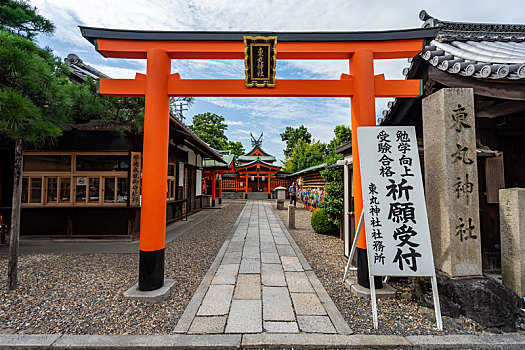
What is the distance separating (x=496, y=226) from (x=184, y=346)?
5.33 metres

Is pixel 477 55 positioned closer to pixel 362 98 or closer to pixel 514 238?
pixel 362 98

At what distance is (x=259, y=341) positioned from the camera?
2.37 metres

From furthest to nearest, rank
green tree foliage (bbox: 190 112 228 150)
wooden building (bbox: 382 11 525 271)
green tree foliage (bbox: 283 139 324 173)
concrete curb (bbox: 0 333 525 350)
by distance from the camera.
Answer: green tree foliage (bbox: 190 112 228 150) < green tree foliage (bbox: 283 139 324 173) < wooden building (bbox: 382 11 525 271) < concrete curb (bbox: 0 333 525 350)

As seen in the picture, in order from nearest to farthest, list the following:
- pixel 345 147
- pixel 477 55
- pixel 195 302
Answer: pixel 195 302
pixel 477 55
pixel 345 147

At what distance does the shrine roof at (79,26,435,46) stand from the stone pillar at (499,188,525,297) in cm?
253

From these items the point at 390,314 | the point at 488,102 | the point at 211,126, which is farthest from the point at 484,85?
the point at 211,126

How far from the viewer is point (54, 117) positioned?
357cm

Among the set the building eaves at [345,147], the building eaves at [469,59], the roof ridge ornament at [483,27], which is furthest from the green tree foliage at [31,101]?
the roof ridge ornament at [483,27]

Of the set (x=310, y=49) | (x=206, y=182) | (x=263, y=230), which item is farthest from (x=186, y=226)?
(x=206, y=182)

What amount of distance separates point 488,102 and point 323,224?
4967 millimetres

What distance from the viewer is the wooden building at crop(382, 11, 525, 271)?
3104 mm

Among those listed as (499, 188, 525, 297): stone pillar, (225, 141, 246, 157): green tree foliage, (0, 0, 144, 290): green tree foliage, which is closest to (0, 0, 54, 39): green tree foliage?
(0, 0, 144, 290): green tree foliage

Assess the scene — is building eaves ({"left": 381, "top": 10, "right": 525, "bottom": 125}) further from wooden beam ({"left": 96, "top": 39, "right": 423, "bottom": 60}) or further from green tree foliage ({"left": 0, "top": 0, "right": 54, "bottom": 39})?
green tree foliage ({"left": 0, "top": 0, "right": 54, "bottom": 39})

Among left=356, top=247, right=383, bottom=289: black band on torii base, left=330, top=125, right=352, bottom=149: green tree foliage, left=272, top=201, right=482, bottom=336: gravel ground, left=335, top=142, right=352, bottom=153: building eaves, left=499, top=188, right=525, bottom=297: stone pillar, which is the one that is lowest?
left=272, top=201, right=482, bottom=336: gravel ground
